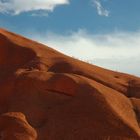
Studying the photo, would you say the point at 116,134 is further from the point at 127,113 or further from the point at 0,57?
the point at 0,57

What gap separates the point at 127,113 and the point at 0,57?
910 centimetres

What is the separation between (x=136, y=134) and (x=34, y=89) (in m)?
5.16

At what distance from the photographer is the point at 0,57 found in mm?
27234

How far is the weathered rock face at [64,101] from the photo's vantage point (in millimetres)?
19625

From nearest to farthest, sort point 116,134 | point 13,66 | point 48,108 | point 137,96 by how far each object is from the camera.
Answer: point 116,134
point 48,108
point 137,96
point 13,66

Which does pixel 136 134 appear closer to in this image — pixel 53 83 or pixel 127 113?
pixel 127 113

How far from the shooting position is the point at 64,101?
70.2 ft

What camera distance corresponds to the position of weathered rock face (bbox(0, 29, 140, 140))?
64.4ft

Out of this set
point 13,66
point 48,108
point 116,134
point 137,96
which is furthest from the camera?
point 13,66

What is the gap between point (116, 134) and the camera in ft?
64.1

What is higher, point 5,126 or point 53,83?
point 53,83

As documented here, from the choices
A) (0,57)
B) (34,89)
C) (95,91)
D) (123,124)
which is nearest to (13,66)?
(0,57)

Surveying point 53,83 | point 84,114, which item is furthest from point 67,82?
point 84,114

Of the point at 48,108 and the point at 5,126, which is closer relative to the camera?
the point at 5,126
